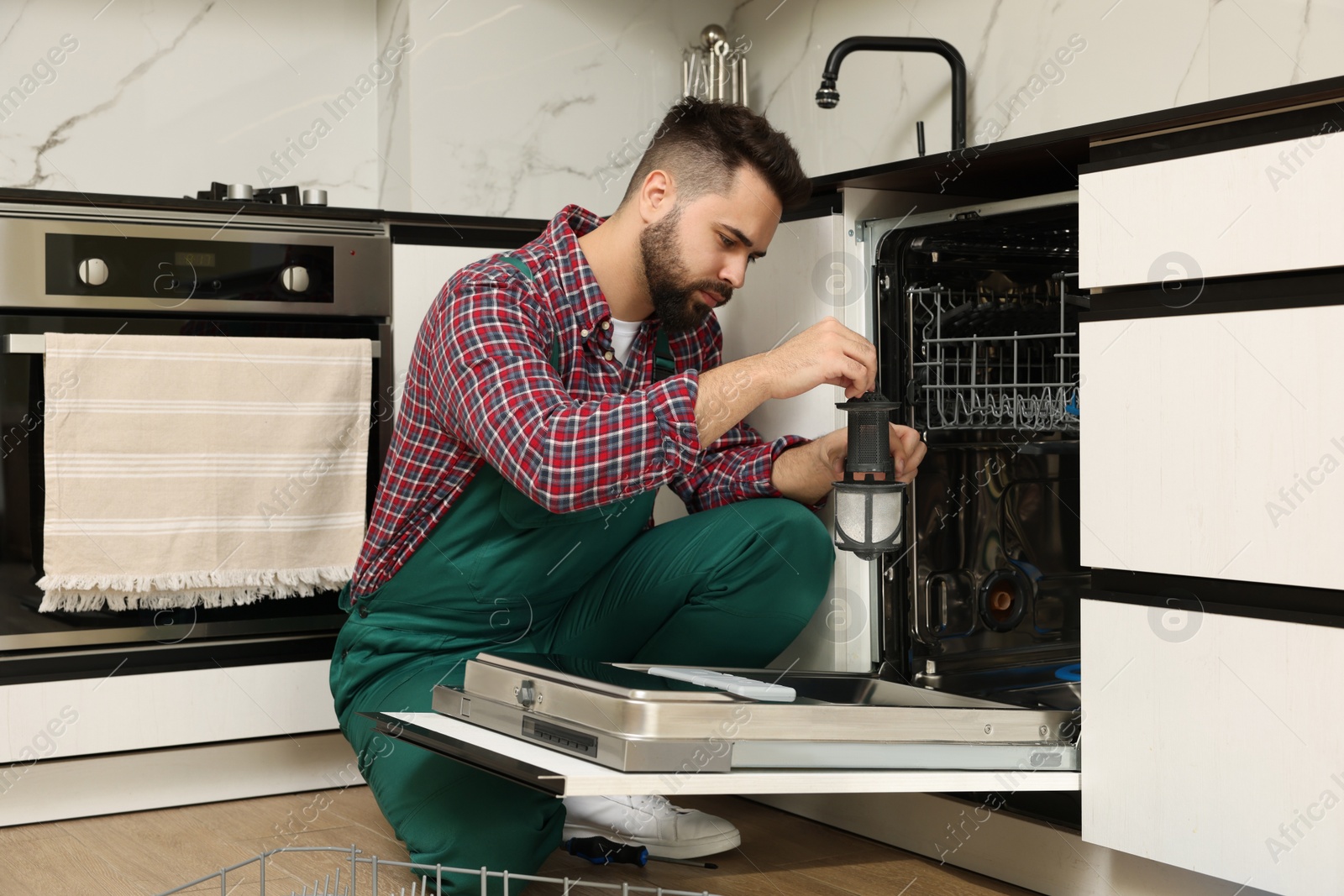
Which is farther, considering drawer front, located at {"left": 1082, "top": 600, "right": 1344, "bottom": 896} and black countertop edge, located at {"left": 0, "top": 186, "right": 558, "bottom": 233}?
black countertop edge, located at {"left": 0, "top": 186, "right": 558, "bottom": 233}

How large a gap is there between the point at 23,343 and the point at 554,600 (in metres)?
0.90

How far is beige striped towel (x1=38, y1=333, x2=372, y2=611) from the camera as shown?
6.44 ft

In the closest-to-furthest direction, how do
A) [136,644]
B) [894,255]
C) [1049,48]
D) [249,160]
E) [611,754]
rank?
[611,754]
[894,255]
[136,644]
[1049,48]
[249,160]

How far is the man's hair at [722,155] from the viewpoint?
5.76 ft

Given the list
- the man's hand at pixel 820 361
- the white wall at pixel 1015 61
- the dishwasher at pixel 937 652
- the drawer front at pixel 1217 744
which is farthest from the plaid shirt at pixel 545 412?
the white wall at pixel 1015 61

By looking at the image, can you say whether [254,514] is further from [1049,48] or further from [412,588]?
[1049,48]

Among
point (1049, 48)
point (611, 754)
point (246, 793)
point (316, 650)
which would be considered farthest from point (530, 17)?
point (611, 754)

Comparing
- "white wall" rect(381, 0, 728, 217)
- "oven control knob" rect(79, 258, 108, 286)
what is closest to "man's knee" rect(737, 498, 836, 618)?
"oven control knob" rect(79, 258, 108, 286)

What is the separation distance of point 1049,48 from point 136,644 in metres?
1.80

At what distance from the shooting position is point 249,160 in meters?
2.63

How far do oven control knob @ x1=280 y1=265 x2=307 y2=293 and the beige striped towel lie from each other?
0.09m

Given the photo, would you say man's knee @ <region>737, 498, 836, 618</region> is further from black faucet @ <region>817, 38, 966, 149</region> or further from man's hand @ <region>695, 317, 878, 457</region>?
black faucet @ <region>817, 38, 966, 149</region>

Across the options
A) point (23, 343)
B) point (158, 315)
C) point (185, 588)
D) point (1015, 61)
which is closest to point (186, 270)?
point (158, 315)

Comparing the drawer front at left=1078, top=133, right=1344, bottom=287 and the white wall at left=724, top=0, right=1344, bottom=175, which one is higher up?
the white wall at left=724, top=0, right=1344, bottom=175
